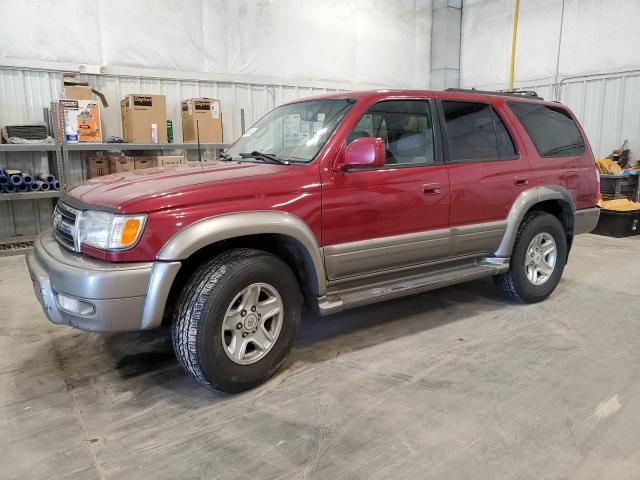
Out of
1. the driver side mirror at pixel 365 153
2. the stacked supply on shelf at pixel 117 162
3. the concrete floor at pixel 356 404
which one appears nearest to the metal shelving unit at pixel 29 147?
the stacked supply on shelf at pixel 117 162

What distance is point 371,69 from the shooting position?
1028 centimetres

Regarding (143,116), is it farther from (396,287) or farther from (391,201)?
(396,287)

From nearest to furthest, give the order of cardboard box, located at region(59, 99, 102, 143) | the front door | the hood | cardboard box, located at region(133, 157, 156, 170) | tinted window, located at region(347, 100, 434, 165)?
1. the hood
2. the front door
3. tinted window, located at region(347, 100, 434, 165)
4. cardboard box, located at region(59, 99, 102, 143)
5. cardboard box, located at region(133, 157, 156, 170)

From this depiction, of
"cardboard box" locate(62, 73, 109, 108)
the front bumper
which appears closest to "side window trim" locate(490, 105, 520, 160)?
the front bumper

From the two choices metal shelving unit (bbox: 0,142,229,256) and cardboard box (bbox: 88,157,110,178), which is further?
cardboard box (bbox: 88,157,110,178)

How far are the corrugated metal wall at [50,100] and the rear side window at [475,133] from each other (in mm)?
5157

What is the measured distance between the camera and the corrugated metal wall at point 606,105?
8664 mm

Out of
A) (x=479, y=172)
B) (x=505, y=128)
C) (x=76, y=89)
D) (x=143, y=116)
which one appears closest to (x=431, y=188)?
(x=479, y=172)

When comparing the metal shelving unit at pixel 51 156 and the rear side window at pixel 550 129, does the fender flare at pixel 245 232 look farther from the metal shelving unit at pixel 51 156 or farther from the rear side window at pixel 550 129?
the metal shelving unit at pixel 51 156

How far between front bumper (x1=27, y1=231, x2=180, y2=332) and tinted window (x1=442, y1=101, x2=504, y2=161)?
88.1 inches

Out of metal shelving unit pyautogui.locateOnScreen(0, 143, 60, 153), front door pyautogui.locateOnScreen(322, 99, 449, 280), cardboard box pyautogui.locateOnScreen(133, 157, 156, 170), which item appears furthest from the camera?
cardboard box pyautogui.locateOnScreen(133, 157, 156, 170)

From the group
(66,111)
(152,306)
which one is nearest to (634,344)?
(152,306)

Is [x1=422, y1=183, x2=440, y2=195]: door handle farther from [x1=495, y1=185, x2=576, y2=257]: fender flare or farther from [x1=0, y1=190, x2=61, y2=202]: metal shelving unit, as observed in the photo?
[x1=0, y1=190, x2=61, y2=202]: metal shelving unit

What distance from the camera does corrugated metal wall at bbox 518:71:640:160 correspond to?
866 cm
